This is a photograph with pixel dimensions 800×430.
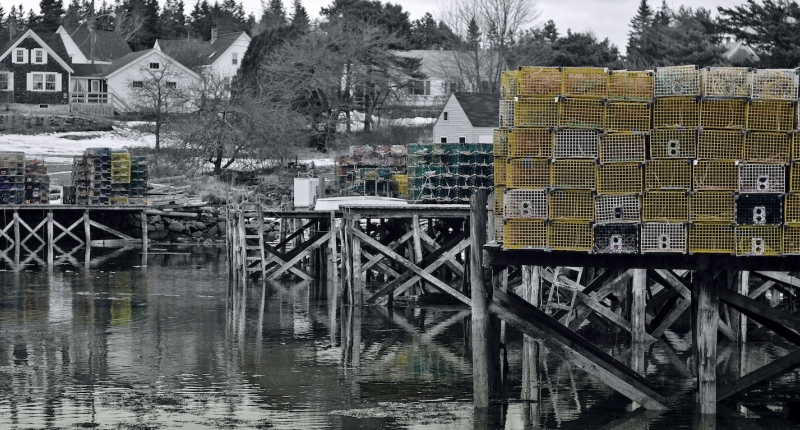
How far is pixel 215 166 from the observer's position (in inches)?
2391

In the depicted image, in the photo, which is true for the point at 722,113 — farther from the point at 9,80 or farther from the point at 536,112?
the point at 9,80

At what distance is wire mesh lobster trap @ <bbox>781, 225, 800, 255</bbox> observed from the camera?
49.0ft

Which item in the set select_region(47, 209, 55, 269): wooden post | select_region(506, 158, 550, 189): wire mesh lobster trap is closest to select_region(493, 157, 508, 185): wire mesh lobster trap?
select_region(506, 158, 550, 189): wire mesh lobster trap

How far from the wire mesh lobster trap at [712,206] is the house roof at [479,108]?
4580 centimetres

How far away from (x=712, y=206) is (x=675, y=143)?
3.06 feet

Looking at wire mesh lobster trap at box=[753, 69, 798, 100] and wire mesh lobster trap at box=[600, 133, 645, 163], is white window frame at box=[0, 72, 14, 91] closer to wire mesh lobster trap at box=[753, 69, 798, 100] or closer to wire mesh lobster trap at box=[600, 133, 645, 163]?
wire mesh lobster trap at box=[600, 133, 645, 163]

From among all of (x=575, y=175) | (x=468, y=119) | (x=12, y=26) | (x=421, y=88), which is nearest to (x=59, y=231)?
(x=468, y=119)

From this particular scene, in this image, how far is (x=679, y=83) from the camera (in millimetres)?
15000

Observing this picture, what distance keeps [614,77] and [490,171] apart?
15.9 metres

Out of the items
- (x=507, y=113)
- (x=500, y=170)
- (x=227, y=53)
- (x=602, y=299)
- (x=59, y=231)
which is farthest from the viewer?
(x=227, y=53)

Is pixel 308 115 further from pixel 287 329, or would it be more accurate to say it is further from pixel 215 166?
pixel 287 329

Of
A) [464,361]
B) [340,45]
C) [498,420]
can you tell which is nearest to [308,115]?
[340,45]

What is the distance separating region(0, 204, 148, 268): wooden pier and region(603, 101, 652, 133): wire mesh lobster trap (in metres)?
30.0

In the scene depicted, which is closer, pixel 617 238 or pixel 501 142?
pixel 617 238
